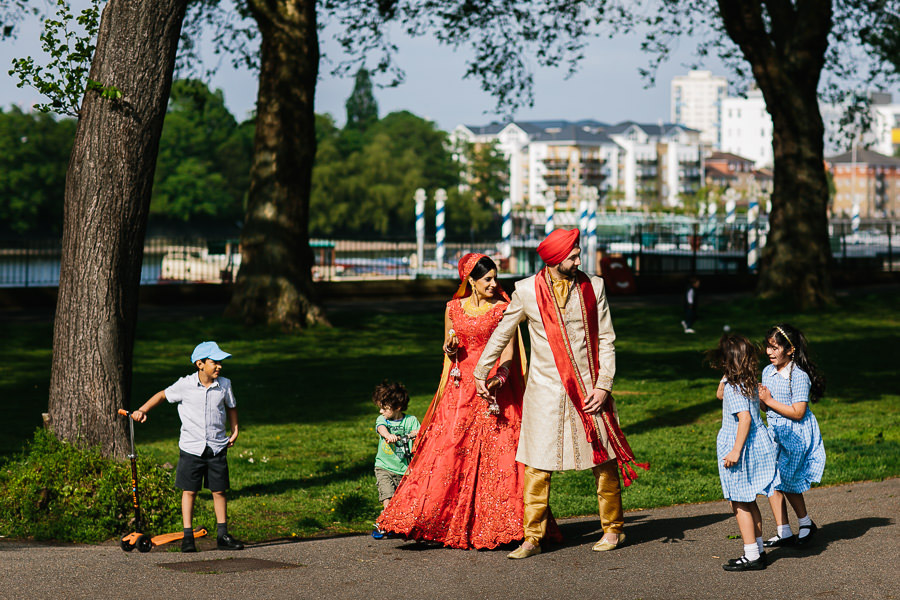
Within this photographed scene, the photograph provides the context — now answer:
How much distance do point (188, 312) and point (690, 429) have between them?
14.9 metres

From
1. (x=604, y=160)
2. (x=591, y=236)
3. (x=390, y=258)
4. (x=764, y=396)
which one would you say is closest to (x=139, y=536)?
(x=764, y=396)

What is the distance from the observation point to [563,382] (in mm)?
6602

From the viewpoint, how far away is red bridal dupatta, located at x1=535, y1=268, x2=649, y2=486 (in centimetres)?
661

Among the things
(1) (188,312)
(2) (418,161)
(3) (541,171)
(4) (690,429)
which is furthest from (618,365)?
(3) (541,171)

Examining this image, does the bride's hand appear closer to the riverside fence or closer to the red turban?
the red turban

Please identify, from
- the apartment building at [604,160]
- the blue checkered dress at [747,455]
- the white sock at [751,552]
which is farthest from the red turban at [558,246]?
the apartment building at [604,160]

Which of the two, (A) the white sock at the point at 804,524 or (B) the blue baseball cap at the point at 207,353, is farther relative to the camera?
(B) the blue baseball cap at the point at 207,353

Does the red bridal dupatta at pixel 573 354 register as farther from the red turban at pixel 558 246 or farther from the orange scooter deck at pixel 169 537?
the orange scooter deck at pixel 169 537

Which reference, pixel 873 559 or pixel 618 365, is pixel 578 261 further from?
pixel 618 365

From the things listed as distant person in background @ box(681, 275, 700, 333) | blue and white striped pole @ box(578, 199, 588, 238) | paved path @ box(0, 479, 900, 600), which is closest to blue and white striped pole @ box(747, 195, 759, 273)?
blue and white striped pole @ box(578, 199, 588, 238)

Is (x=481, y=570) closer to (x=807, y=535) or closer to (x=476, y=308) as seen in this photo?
(x=476, y=308)

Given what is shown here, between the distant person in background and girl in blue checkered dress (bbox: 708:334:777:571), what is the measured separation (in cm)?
1574

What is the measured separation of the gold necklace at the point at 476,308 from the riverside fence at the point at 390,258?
71.5ft

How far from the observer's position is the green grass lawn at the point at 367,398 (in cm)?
902
